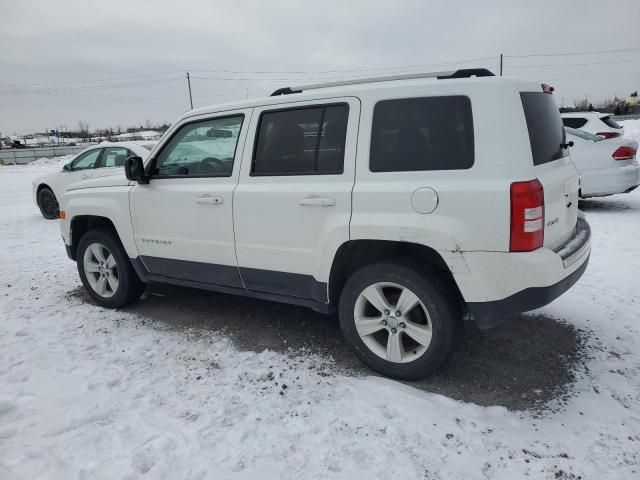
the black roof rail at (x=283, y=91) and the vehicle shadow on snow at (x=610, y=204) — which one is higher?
the black roof rail at (x=283, y=91)

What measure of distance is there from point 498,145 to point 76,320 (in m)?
4.04

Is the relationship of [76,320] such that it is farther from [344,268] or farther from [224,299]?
[344,268]

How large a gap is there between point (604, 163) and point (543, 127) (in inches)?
233

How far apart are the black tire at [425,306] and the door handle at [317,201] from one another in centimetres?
51

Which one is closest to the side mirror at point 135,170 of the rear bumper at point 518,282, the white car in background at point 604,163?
the rear bumper at point 518,282

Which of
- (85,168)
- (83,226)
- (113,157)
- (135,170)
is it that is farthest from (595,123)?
(85,168)

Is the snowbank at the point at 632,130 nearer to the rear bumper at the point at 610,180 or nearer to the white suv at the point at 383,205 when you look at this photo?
the rear bumper at the point at 610,180

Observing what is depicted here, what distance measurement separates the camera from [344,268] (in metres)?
3.33

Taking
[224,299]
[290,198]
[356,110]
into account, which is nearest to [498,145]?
[356,110]

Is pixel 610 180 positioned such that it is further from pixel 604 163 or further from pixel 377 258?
pixel 377 258

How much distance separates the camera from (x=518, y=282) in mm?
2643

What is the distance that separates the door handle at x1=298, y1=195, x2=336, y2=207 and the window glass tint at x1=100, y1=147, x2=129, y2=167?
7044 millimetres

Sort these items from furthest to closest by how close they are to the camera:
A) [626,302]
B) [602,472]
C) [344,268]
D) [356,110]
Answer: [626,302] < [344,268] < [356,110] < [602,472]

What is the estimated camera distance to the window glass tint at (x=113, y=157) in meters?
9.12
